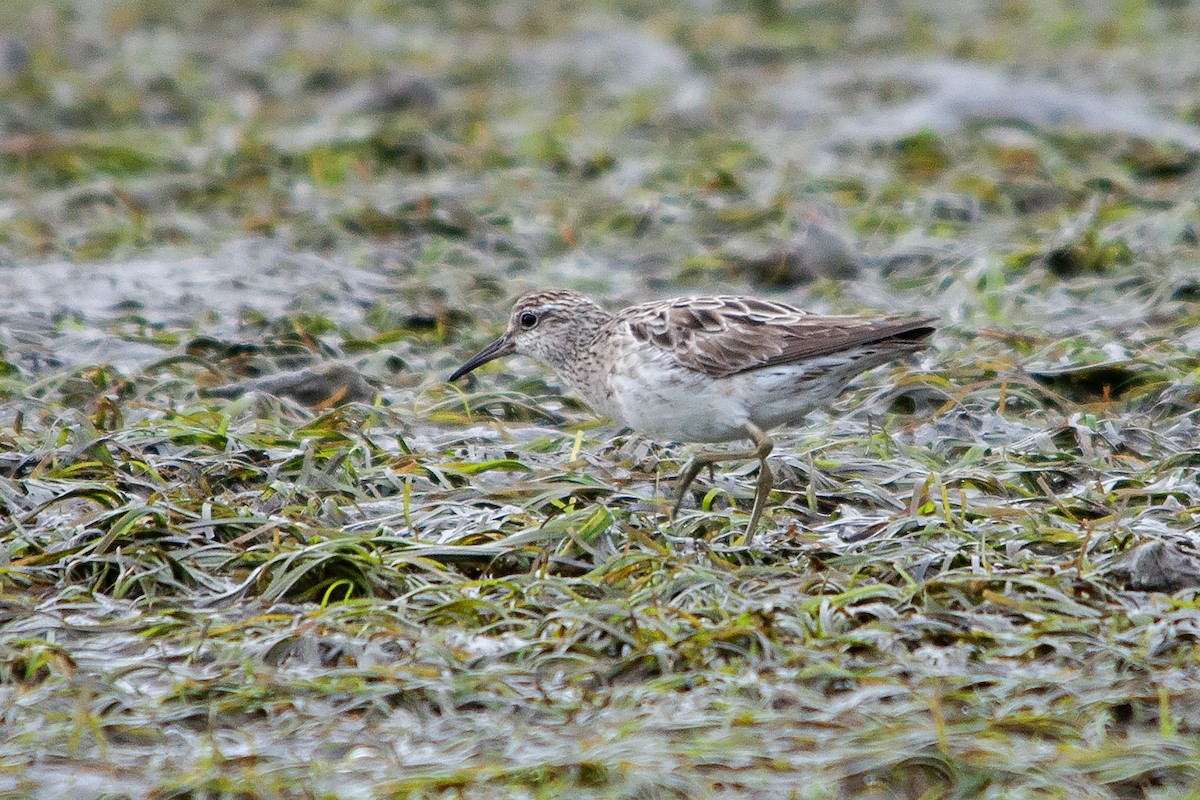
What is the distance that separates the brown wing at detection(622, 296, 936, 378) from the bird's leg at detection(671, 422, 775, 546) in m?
0.26

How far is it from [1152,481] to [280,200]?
6746mm

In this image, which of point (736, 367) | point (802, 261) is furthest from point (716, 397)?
point (802, 261)

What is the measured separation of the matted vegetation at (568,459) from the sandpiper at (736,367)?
0.28m

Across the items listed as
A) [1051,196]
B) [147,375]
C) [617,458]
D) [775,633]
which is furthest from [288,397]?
[1051,196]

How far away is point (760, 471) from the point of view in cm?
625

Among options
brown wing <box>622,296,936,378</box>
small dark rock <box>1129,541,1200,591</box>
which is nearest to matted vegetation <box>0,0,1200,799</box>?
small dark rock <box>1129,541,1200,591</box>

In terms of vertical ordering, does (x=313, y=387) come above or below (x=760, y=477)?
below

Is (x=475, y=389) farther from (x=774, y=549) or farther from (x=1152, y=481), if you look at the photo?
(x=1152, y=481)

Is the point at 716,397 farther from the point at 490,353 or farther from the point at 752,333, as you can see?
the point at 490,353

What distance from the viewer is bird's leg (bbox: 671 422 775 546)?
236 inches

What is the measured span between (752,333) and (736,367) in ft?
0.61

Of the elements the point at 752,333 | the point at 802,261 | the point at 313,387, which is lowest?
the point at 802,261

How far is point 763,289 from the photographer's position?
974 cm

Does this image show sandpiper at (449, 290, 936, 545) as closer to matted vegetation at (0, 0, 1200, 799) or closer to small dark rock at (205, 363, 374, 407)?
matted vegetation at (0, 0, 1200, 799)
